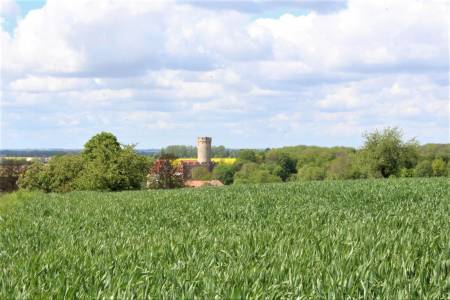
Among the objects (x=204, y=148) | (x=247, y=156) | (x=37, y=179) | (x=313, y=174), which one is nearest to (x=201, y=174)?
(x=247, y=156)

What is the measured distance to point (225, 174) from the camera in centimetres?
13800

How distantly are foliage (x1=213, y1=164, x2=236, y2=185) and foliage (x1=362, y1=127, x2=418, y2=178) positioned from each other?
60598 mm

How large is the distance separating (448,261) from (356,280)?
58.8 inches

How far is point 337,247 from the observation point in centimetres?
811

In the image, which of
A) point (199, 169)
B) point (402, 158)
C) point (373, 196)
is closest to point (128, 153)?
point (402, 158)

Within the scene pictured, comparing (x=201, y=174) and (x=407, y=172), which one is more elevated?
(x=407, y=172)

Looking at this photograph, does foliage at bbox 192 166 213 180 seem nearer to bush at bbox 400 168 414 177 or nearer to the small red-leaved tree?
the small red-leaved tree

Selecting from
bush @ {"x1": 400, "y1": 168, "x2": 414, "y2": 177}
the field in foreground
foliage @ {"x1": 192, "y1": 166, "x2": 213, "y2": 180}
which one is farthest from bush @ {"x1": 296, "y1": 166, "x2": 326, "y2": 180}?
the field in foreground

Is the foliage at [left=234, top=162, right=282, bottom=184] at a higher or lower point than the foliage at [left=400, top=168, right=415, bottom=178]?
lower

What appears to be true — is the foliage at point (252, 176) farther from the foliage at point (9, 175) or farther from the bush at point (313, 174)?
the foliage at point (9, 175)

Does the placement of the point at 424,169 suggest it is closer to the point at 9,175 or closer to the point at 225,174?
the point at 225,174

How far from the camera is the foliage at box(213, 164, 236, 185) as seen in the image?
451 feet

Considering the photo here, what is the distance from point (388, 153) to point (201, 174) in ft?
221

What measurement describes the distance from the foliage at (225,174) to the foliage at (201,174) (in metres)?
1.87
